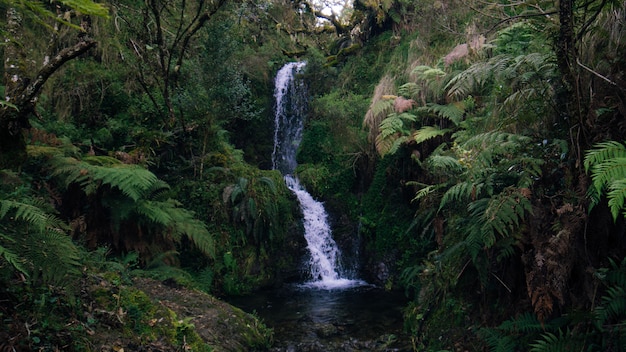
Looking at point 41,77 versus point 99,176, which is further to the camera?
point 99,176

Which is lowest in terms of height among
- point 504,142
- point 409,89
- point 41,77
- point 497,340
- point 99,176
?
point 497,340

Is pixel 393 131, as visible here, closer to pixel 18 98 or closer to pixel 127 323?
pixel 127 323

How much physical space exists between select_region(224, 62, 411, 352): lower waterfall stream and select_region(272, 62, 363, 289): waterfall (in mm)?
21

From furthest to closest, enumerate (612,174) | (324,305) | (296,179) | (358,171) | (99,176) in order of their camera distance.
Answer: (296,179) → (358,171) → (324,305) → (99,176) → (612,174)

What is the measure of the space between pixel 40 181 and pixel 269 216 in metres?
4.05

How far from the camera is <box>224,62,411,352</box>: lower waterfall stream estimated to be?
5562 mm

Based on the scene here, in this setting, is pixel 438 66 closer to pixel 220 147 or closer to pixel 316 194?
pixel 316 194

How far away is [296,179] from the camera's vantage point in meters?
11.4

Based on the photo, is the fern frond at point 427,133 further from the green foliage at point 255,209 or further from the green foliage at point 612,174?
the green foliage at point 612,174

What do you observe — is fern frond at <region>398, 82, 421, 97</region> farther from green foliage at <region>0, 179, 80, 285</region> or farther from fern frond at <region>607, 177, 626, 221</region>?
green foliage at <region>0, 179, 80, 285</region>

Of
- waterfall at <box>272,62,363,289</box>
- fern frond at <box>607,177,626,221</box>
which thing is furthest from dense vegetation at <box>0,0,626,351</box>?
waterfall at <box>272,62,363,289</box>

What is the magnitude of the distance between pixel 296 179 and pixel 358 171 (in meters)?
1.75

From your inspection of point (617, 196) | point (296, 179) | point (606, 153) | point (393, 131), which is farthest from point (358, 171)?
point (617, 196)

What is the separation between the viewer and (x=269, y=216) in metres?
8.72
